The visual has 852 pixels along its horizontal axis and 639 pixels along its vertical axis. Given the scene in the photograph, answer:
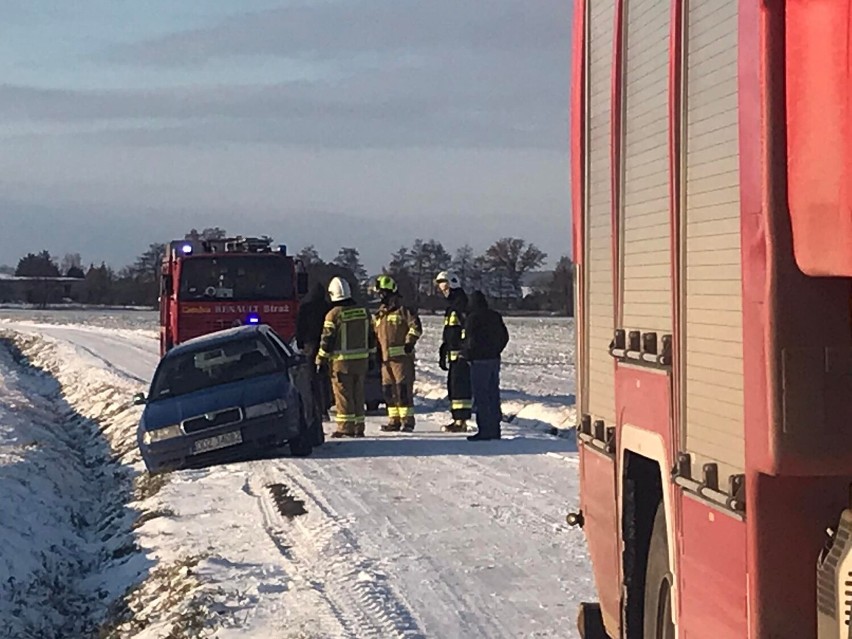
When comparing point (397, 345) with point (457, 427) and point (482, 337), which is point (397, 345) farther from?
point (482, 337)

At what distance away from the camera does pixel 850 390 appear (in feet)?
10.3

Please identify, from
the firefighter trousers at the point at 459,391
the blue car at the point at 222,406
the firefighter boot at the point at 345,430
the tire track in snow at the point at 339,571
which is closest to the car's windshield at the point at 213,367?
the blue car at the point at 222,406

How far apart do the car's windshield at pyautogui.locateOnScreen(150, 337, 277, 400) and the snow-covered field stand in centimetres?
102

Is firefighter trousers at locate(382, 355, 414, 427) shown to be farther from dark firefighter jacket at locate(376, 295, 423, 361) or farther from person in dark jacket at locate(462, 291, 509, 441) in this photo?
person in dark jacket at locate(462, 291, 509, 441)

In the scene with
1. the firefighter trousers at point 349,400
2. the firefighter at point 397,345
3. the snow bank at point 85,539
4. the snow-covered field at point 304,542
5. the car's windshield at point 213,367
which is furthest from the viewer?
the firefighter at point 397,345

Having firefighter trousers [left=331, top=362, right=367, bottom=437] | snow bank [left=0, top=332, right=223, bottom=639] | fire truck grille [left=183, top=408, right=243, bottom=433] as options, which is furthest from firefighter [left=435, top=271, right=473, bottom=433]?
snow bank [left=0, top=332, right=223, bottom=639]

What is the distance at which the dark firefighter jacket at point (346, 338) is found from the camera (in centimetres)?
1691

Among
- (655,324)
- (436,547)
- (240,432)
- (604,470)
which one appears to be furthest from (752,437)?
(240,432)

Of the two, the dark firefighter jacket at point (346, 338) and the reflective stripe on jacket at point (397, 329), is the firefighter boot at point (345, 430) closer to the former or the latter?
the dark firefighter jacket at point (346, 338)

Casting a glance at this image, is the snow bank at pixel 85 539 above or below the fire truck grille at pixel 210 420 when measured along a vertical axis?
below

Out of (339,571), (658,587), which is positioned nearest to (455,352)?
(339,571)

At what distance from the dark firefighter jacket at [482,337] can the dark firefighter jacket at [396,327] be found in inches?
54.3

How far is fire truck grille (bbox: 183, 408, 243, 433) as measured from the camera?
15.0m

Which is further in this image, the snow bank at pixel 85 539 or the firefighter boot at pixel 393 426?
the firefighter boot at pixel 393 426
